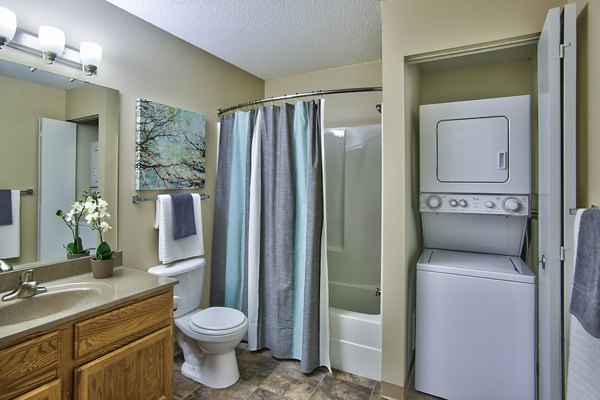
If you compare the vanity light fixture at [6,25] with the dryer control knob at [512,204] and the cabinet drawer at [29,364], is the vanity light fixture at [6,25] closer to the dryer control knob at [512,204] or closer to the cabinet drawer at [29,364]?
the cabinet drawer at [29,364]

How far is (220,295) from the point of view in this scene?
104 inches

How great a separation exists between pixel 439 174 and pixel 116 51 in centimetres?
226

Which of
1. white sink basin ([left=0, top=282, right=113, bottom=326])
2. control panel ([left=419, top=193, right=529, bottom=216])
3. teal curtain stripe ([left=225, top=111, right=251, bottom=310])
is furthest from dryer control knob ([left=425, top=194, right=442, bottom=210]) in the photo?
white sink basin ([left=0, top=282, right=113, bottom=326])

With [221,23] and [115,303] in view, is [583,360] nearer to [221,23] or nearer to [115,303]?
[115,303]

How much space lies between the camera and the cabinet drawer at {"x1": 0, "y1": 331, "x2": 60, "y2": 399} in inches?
42.0

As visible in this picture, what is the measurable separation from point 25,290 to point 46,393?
512 millimetres

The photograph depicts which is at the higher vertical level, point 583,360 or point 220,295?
point 583,360

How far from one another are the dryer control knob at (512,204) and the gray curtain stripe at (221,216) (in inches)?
79.2

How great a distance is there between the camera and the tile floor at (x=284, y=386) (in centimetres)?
195

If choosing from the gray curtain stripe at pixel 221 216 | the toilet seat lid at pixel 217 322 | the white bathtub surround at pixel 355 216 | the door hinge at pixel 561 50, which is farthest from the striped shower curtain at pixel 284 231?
the door hinge at pixel 561 50

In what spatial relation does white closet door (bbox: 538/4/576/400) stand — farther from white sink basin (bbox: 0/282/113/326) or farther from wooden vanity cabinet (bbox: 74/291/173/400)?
white sink basin (bbox: 0/282/113/326)

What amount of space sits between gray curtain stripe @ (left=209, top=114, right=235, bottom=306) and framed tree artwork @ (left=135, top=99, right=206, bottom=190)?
0.51ft

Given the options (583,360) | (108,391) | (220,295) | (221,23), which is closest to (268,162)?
(221,23)

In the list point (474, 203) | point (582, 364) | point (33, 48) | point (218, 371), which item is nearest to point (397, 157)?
point (474, 203)
